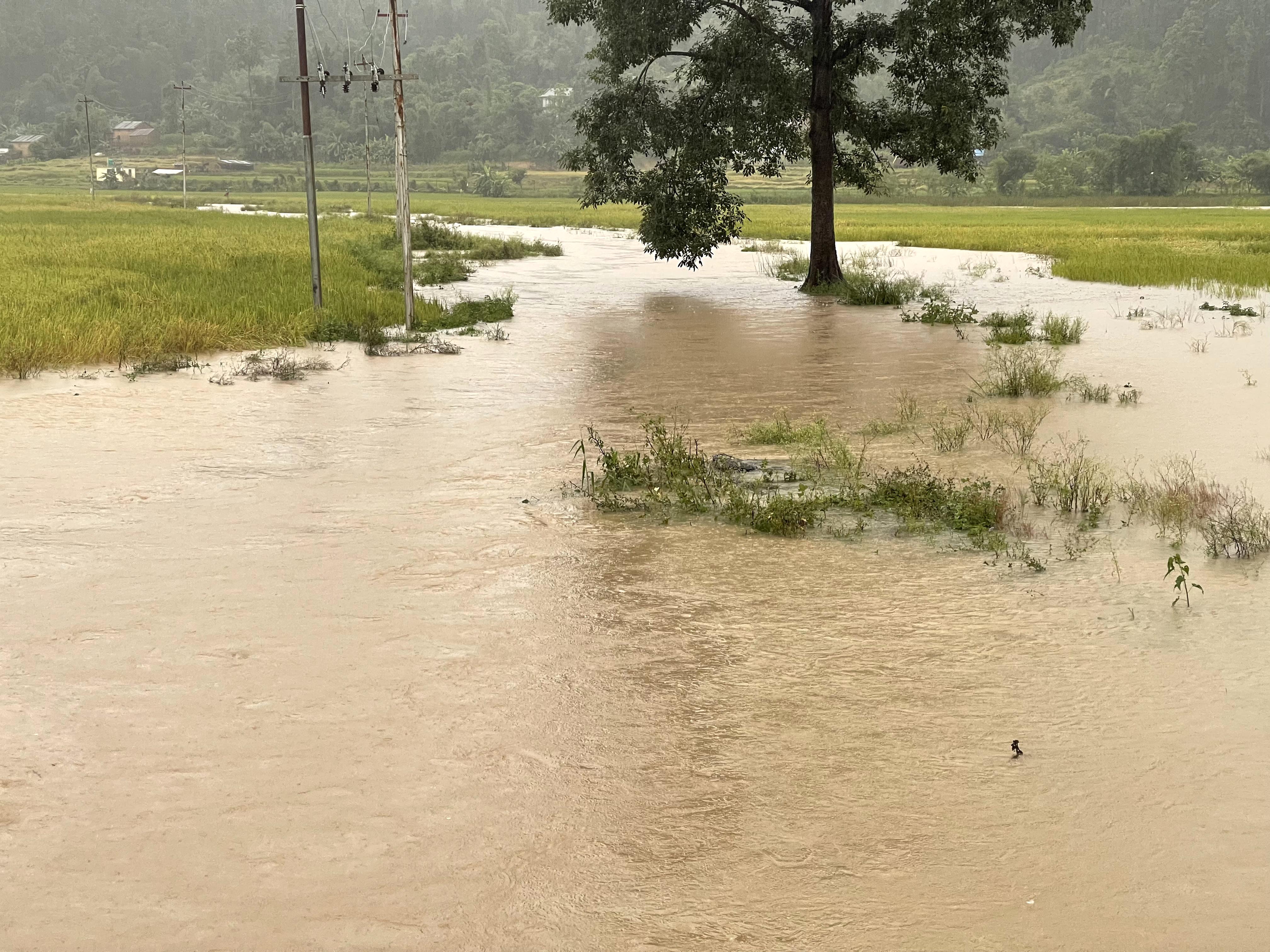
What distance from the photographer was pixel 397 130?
54.7ft

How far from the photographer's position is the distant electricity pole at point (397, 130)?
1728 centimetres

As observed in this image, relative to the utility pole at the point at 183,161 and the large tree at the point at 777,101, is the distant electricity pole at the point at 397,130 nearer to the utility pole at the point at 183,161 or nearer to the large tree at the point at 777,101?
the large tree at the point at 777,101

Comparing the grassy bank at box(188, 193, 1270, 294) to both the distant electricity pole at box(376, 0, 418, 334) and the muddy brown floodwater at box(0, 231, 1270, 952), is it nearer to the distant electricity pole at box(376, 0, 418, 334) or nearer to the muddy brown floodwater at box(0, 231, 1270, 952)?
the distant electricity pole at box(376, 0, 418, 334)

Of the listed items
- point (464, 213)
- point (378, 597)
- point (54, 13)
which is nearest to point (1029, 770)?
point (378, 597)

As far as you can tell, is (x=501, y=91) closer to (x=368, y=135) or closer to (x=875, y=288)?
(x=368, y=135)

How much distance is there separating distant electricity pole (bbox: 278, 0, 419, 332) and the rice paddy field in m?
0.73

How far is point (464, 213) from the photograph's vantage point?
195 ft

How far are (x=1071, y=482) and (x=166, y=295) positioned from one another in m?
15.2

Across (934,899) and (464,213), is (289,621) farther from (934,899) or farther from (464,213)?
(464,213)

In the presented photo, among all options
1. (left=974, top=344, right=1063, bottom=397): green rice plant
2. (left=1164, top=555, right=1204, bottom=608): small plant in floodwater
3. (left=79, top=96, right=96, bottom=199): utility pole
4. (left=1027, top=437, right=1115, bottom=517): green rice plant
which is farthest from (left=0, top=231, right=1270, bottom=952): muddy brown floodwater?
(left=79, top=96, right=96, bottom=199): utility pole

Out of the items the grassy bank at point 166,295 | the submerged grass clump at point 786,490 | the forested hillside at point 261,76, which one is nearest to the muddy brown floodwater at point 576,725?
the submerged grass clump at point 786,490

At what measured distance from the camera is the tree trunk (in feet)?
77.7

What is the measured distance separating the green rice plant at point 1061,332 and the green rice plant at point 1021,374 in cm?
69

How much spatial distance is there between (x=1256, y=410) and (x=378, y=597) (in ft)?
30.2
